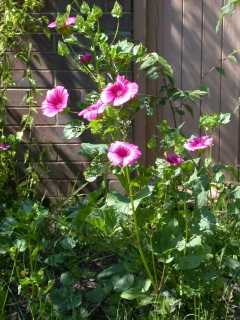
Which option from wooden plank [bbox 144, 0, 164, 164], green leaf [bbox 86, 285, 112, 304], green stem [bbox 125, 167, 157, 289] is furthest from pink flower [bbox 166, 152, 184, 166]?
wooden plank [bbox 144, 0, 164, 164]

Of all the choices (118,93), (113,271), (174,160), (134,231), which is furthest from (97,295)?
(118,93)

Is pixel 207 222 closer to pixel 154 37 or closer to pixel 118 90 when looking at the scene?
pixel 118 90

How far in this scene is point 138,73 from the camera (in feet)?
16.0

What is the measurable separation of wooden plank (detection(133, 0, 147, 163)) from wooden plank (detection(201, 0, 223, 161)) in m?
0.46

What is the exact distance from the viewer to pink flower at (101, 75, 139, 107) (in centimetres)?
290

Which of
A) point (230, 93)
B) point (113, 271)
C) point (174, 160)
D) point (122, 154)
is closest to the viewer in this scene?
point (122, 154)

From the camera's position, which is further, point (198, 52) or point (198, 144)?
point (198, 52)

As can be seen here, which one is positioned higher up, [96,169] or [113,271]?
[96,169]

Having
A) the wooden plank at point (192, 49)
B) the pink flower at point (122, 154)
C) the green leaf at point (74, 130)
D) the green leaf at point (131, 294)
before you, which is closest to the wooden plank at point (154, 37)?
the wooden plank at point (192, 49)

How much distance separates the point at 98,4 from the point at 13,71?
713 mm

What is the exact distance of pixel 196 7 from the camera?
5.02m

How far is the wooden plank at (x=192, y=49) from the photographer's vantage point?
5.02 meters

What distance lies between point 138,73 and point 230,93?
2.30 ft

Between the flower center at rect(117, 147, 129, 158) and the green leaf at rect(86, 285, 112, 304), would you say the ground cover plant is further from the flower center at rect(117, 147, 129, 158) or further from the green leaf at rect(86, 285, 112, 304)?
the flower center at rect(117, 147, 129, 158)
